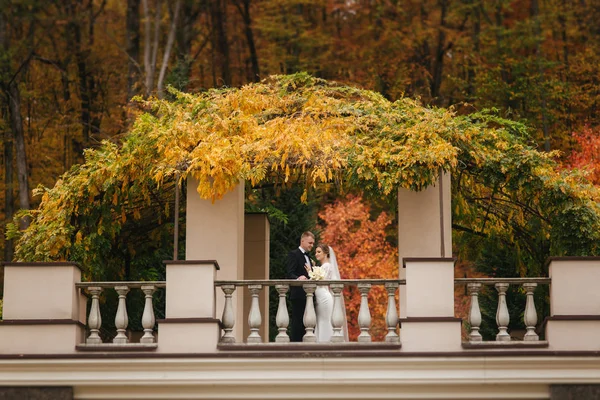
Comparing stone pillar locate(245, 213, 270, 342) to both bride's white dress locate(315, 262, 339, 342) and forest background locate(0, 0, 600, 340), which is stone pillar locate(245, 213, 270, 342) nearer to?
bride's white dress locate(315, 262, 339, 342)

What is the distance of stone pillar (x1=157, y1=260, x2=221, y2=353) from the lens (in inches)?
434

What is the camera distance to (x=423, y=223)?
39.6 feet

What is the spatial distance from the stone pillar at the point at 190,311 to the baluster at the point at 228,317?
0.31ft

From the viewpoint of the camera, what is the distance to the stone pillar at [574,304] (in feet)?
35.6

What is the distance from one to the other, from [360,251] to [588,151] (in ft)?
28.3

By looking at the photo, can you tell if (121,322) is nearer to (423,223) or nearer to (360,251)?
(423,223)

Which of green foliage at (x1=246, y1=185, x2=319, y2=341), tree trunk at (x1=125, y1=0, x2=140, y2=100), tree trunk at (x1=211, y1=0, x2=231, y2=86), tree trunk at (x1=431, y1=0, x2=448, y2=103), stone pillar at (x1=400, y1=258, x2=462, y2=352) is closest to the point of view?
stone pillar at (x1=400, y1=258, x2=462, y2=352)

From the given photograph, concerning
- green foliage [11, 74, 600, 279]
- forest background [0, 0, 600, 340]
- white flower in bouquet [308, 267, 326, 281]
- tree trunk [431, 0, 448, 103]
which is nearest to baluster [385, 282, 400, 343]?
white flower in bouquet [308, 267, 326, 281]

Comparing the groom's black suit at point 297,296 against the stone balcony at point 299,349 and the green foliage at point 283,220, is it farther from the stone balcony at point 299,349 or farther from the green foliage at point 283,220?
the green foliage at point 283,220

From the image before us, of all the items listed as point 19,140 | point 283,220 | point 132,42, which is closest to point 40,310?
point 283,220

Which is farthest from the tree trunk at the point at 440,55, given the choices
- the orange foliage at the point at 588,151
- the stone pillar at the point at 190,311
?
the stone pillar at the point at 190,311

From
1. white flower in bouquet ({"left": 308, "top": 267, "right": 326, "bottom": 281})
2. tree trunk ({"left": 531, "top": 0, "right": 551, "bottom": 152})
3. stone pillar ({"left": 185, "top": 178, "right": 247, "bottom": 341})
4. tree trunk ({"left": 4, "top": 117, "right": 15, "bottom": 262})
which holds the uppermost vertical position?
tree trunk ({"left": 531, "top": 0, "right": 551, "bottom": 152})

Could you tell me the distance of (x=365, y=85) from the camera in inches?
1189

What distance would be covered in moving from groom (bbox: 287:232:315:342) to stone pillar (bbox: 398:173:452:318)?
1340 mm
